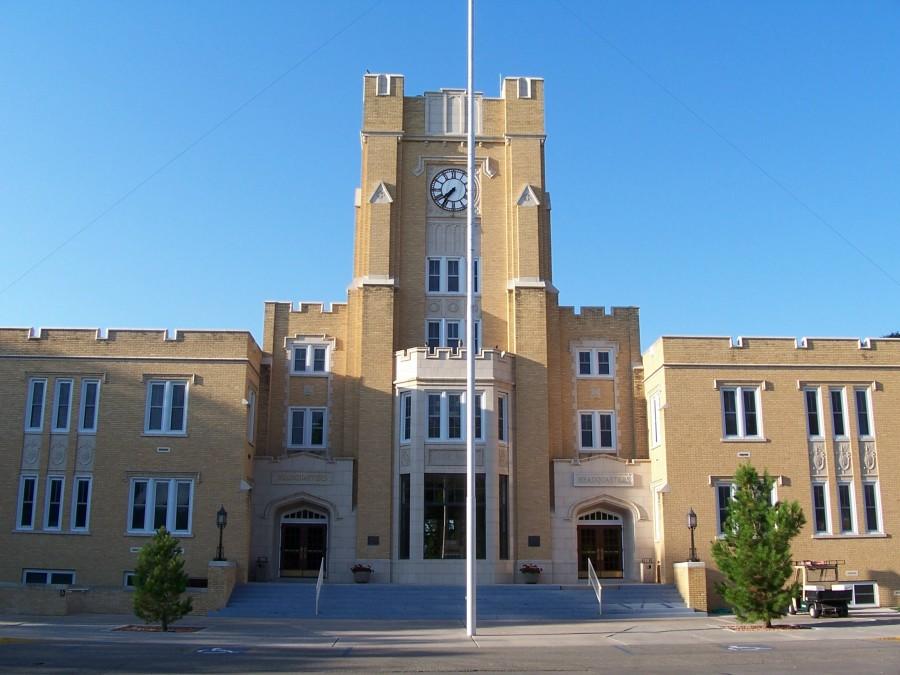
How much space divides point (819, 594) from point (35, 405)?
2749 centimetres

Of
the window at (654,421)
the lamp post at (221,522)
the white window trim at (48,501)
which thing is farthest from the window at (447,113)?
the white window trim at (48,501)

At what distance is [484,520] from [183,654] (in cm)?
1717

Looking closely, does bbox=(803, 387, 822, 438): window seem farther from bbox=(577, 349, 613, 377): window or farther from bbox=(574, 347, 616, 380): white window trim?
bbox=(577, 349, 613, 377): window

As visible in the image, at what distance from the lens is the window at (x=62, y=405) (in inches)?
1359

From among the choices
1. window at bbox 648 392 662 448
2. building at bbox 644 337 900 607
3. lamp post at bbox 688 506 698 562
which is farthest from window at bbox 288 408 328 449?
lamp post at bbox 688 506 698 562

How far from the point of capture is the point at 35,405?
114 feet

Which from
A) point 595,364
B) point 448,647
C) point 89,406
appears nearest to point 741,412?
point 595,364

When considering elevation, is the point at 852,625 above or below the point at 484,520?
below

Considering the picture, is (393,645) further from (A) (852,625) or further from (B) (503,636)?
(A) (852,625)

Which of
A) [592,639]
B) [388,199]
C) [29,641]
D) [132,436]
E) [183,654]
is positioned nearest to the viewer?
[183,654]

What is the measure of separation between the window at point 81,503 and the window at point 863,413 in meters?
28.2

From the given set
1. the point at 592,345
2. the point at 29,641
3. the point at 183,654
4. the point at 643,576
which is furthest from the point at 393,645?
the point at 592,345

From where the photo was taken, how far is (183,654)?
64.6 feet

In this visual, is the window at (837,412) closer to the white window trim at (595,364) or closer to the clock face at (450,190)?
the white window trim at (595,364)
